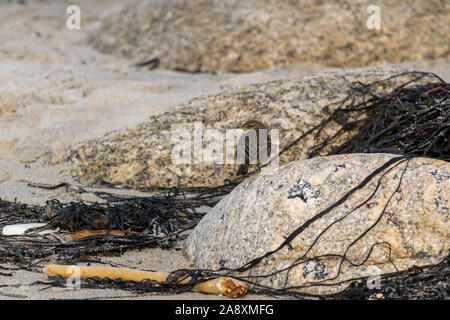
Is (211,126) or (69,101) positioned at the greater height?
(69,101)

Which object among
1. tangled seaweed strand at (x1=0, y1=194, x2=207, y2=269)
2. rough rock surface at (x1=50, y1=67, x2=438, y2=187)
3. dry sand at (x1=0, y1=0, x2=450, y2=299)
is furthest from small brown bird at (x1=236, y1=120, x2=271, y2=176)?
dry sand at (x1=0, y1=0, x2=450, y2=299)

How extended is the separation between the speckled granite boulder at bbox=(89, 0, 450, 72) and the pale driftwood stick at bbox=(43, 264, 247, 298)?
12.6 feet

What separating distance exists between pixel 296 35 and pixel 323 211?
396 centimetres

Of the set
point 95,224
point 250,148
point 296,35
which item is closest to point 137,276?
point 95,224

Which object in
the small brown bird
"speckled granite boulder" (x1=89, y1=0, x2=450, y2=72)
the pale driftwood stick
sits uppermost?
"speckled granite boulder" (x1=89, y1=0, x2=450, y2=72)

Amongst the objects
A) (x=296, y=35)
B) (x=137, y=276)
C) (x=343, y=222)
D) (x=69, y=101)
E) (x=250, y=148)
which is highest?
(x=296, y=35)

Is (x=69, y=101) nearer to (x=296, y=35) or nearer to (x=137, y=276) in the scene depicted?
(x=296, y=35)

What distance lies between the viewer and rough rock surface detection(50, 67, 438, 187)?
13.8 ft

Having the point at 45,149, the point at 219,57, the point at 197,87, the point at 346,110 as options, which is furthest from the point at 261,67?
the point at 45,149

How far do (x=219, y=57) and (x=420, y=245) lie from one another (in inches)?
165

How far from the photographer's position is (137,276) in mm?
2670

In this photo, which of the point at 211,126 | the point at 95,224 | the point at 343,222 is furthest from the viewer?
the point at 211,126

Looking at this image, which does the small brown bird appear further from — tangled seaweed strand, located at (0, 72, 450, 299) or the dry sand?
the dry sand

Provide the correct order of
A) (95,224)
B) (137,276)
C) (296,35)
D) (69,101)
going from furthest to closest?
(296,35), (69,101), (95,224), (137,276)
